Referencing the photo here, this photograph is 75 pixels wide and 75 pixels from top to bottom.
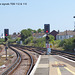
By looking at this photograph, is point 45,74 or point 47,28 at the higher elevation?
point 47,28

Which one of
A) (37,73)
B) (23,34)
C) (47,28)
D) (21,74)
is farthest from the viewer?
(23,34)

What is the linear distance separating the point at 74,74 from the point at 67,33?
86.9 metres

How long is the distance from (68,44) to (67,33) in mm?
51932

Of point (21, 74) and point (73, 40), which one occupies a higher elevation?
point (73, 40)

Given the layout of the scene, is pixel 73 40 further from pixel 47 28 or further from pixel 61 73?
pixel 61 73

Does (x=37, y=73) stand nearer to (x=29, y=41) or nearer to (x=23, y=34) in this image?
(x=29, y=41)

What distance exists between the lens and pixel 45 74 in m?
12.9

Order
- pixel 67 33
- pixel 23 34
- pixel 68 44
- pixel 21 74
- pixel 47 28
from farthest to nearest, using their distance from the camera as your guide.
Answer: pixel 23 34 → pixel 67 33 → pixel 68 44 → pixel 47 28 → pixel 21 74

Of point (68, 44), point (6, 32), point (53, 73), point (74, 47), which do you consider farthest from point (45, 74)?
point (68, 44)

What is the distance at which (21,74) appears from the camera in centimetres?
1647

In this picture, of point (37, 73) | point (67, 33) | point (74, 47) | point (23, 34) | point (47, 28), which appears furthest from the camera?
point (23, 34)

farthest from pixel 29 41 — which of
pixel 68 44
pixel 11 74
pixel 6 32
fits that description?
pixel 11 74

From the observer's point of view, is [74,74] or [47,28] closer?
[74,74]

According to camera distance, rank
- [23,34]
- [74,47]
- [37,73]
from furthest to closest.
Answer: [23,34]
[74,47]
[37,73]
